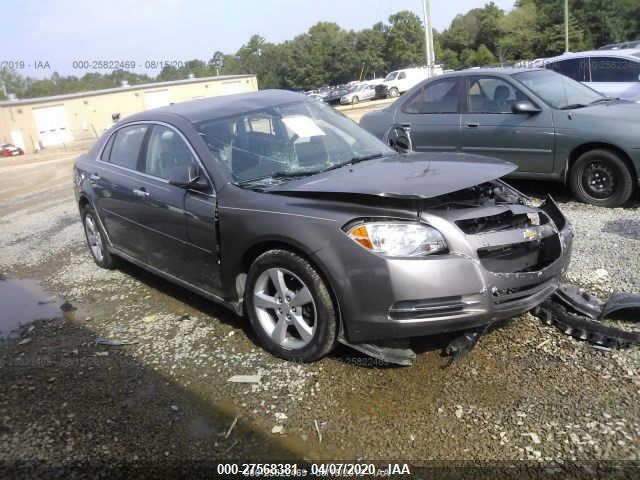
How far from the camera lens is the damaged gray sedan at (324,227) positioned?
3113mm

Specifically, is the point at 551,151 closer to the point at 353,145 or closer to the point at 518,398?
the point at 353,145

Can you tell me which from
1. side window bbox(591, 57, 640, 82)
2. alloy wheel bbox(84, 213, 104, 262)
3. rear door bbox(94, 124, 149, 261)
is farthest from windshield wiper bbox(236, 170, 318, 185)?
side window bbox(591, 57, 640, 82)

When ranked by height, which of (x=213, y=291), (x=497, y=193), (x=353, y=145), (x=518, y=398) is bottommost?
(x=518, y=398)

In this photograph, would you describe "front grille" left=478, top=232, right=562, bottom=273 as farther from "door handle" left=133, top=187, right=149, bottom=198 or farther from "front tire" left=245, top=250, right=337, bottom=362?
"door handle" left=133, top=187, right=149, bottom=198

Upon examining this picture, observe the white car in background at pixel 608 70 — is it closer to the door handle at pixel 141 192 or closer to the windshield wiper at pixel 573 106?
the windshield wiper at pixel 573 106

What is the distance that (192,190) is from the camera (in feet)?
13.3

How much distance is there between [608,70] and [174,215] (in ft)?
30.0

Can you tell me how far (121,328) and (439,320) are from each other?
2752mm

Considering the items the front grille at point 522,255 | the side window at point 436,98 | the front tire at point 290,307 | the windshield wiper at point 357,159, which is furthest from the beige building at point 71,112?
the front grille at point 522,255

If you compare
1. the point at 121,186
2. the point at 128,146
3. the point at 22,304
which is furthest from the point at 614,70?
the point at 22,304

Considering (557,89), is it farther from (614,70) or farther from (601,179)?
(614,70)

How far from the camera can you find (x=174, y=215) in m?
4.25

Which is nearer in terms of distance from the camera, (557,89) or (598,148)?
(598,148)

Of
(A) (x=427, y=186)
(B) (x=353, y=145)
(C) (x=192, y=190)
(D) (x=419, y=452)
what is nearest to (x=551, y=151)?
(B) (x=353, y=145)
